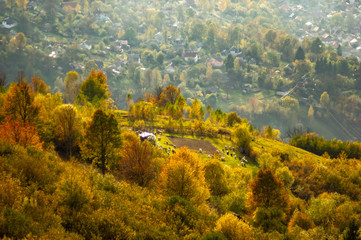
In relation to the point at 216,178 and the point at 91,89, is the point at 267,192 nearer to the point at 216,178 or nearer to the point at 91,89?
the point at 216,178

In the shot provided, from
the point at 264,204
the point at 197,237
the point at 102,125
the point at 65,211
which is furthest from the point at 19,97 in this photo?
the point at 264,204

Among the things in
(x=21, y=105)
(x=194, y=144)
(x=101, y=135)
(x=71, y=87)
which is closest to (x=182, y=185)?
(x=101, y=135)

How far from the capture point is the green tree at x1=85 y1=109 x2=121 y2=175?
52.9 metres

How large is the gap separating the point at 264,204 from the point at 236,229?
25.7 meters

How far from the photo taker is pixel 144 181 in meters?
54.6

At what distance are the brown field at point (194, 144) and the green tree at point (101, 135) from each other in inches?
1541

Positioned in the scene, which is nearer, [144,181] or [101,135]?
[101,135]

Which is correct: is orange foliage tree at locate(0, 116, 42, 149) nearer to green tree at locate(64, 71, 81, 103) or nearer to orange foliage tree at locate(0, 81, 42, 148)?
orange foliage tree at locate(0, 81, 42, 148)

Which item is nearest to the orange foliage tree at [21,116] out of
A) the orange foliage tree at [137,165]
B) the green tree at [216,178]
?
the orange foliage tree at [137,165]

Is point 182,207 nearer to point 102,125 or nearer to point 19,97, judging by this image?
point 102,125

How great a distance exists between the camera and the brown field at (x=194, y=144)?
93.5 m

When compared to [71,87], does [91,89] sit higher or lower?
higher

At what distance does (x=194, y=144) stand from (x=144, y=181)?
44.3m

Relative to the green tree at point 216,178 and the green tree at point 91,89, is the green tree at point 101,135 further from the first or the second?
the green tree at point 91,89
